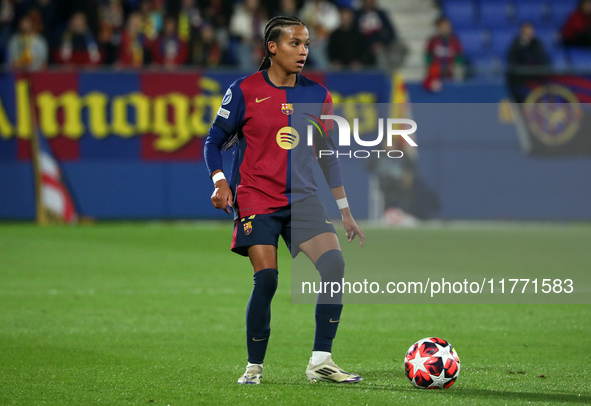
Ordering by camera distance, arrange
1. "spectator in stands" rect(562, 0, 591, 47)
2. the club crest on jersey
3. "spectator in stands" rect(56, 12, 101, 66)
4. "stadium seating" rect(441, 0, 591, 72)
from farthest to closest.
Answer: "stadium seating" rect(441, 0, 591, 72) < "spectator in stands" rect(562, 0, 591, 47) < "spectator in stands" rect(56, 12, 101, 66) < the club crest on jersey

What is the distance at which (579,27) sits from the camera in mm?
20125

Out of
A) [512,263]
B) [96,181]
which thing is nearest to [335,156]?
[512,263]

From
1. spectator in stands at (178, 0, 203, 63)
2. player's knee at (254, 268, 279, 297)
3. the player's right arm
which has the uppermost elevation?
spectator in stands at (178, 0, 203, 63)

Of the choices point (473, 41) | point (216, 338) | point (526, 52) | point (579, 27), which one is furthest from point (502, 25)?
point (216, 338)

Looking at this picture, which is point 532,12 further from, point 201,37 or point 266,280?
point 266,280

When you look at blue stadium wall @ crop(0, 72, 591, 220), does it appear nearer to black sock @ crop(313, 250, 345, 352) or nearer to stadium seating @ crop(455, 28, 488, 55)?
stadium seating @ crop(455, 28, 488, 55)

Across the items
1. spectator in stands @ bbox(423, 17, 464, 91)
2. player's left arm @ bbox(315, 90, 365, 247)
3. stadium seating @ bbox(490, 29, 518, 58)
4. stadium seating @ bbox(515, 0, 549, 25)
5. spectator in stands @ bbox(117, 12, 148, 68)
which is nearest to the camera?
player's left arm @ bbox(315, 90, 365, 247)

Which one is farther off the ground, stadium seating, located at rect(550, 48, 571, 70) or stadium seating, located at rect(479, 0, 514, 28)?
stadium seating, located at rect(479, 0, 514, 28)

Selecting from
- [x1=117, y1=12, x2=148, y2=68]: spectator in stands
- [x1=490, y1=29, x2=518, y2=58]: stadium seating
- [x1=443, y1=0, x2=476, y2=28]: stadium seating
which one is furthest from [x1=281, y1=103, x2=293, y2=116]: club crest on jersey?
[x1=443, y1=0, x2=476, y2=28]: stadium seating

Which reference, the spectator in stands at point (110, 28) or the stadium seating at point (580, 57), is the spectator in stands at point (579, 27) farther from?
the spectator in stands at point (110, 28)

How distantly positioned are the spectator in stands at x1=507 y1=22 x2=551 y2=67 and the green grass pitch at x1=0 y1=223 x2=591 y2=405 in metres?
6.00

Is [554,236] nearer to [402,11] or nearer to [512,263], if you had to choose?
[512,263]

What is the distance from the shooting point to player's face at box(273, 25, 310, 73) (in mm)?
5266

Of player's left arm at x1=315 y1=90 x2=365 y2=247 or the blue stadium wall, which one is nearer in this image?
player's left arm at x1=315 y1=90 x2=365 y2=247
